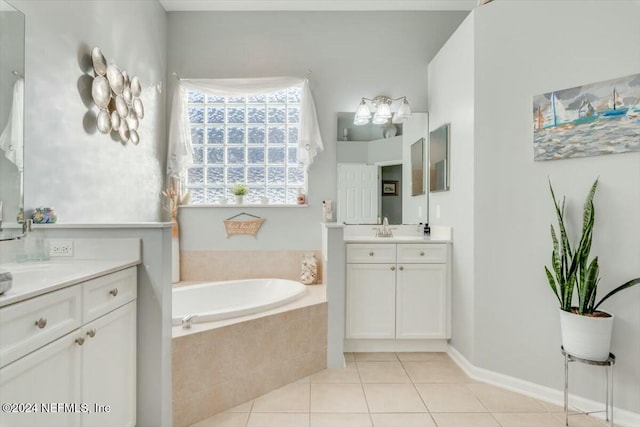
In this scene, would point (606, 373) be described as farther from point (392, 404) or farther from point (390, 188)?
point (390, 188)

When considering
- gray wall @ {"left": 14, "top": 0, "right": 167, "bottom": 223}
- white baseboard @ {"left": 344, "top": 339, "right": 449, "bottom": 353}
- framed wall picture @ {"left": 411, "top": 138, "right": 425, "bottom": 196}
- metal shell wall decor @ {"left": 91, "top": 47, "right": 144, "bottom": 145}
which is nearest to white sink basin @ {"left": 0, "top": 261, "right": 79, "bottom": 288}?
gray wall @ {"left": 14, "top": 0, "right": 167, "bottom": 223}

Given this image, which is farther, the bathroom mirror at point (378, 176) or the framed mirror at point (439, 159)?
the bathroom mirror at point (378, 176)

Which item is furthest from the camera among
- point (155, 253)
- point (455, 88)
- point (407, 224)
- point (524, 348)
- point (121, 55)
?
point (407, 224)

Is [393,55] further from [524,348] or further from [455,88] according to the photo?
[524,348]

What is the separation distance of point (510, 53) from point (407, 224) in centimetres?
161

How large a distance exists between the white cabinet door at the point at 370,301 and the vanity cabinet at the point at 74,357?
1597mm

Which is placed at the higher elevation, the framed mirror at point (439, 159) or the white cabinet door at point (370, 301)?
the framed mirror at point (439, 159)

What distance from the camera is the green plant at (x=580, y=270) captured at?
73.9 inches

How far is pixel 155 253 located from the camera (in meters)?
1.73

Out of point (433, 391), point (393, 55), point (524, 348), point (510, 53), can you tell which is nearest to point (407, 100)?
point (393, 55)

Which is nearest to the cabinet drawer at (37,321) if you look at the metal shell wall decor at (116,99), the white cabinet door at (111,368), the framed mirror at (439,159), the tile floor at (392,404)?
the white cabinet door at (111,368)

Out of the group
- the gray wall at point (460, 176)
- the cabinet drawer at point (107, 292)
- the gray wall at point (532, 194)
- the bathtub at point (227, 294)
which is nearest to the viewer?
the cabinet drawer at point (107, 292)

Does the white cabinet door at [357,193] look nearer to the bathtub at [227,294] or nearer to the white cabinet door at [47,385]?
the bathtub at [227,294]

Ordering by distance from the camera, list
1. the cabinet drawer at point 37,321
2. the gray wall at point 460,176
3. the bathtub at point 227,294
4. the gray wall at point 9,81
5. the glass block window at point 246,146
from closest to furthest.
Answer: the cabinet drawer at point 37,321 → the gray wall at point 9,81 → the gray wall at point 460,176 → the bathtub at point 227,294 → the glass block window at point 246,146
